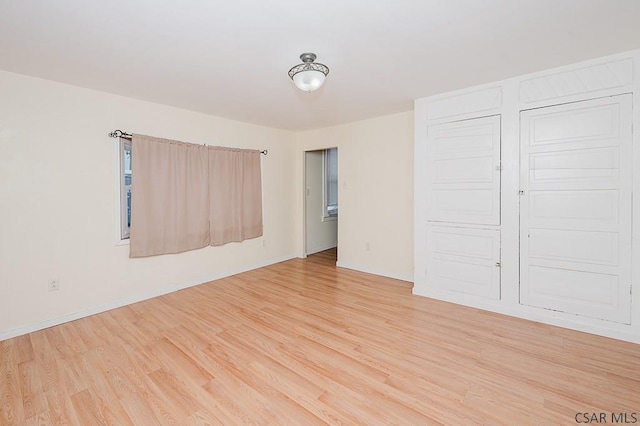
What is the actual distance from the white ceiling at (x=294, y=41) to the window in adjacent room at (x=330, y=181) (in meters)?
2.95

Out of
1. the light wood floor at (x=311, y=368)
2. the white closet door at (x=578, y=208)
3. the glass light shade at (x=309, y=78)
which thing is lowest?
the light wood floor at (x=311, y=368)

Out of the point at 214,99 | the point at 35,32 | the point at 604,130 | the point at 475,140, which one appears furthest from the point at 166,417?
the point at 604,130

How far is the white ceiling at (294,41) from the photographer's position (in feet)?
5.77

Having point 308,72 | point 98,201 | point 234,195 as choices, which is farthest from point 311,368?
point 234,195

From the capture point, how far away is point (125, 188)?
132 inches

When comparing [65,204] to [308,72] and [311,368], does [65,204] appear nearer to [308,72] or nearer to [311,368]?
[308,72]

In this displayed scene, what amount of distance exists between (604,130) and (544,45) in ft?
3.15

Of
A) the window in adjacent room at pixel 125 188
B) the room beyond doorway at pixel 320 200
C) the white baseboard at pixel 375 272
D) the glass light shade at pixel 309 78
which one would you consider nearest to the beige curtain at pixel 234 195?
the window in adjacent room at pixel 125 188

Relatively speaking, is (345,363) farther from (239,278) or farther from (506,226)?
(239,278)

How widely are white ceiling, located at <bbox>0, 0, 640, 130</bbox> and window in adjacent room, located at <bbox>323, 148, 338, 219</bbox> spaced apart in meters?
2.95

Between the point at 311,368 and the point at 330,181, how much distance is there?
4.50 meters

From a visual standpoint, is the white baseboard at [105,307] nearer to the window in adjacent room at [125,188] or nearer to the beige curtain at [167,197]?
the beige curtain at [167,197]

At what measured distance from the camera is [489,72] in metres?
2.74

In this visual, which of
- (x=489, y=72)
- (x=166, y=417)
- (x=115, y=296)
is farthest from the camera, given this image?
(x=115, y=296)
